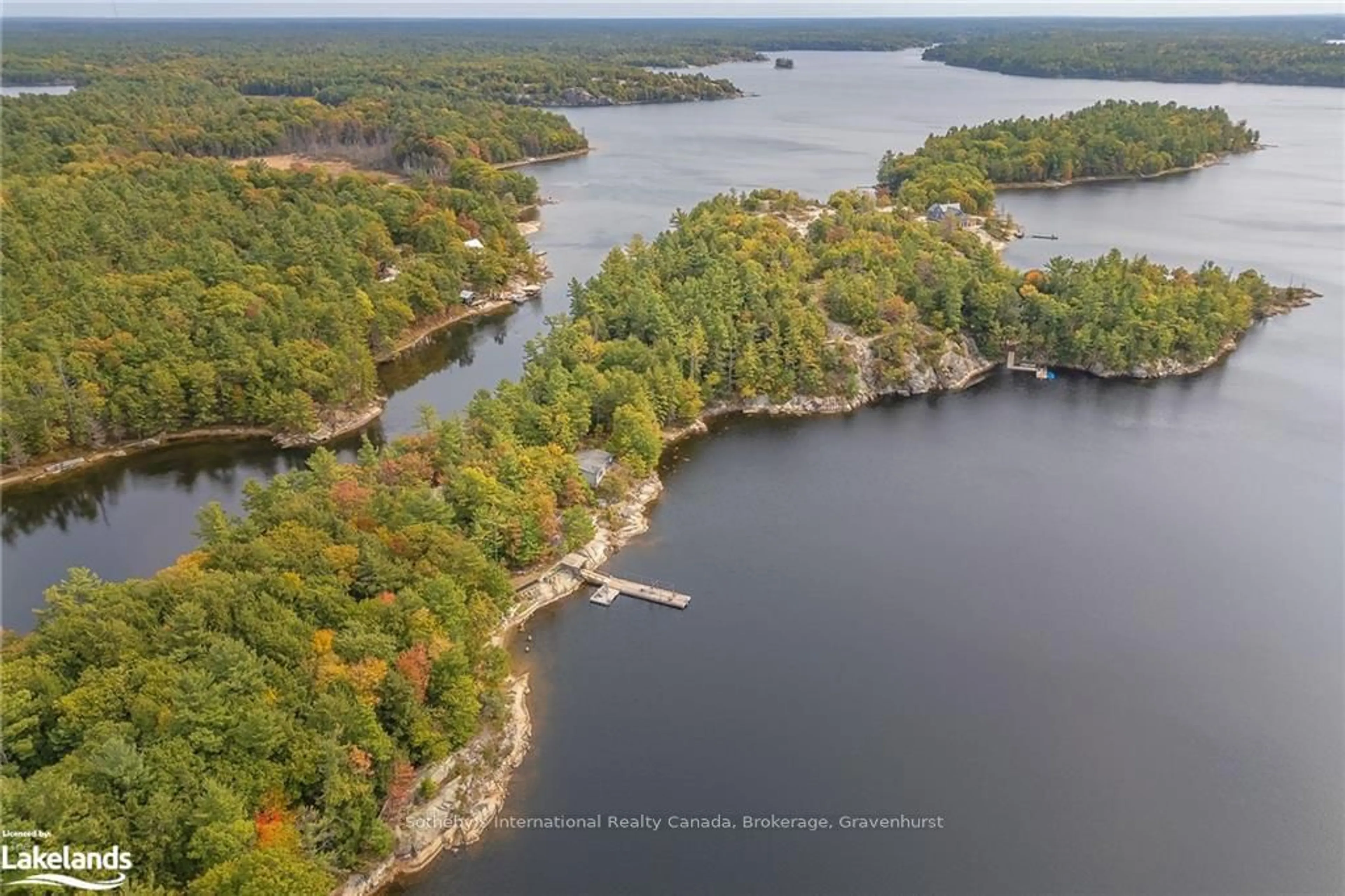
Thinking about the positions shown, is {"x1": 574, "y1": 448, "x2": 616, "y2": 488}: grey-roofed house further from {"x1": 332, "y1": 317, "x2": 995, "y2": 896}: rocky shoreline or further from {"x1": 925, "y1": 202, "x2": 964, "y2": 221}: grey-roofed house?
{"x1": 925, "y1": 202, "x2": 964, "y2": 221}: grey-roofed house

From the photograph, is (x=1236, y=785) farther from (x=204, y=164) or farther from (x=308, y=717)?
(x=204, y=164)

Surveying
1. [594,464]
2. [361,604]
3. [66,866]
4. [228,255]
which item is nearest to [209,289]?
[228,255]

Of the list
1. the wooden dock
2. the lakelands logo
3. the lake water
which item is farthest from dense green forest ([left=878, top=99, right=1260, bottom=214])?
the lakelands logo

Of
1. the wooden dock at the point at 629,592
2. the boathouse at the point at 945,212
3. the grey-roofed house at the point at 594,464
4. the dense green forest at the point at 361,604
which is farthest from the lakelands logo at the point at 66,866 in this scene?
the boathouse at the point at 945,212

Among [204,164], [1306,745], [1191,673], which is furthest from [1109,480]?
[204,164]

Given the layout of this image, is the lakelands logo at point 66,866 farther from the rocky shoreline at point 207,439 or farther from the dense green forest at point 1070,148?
the dense green forest at point 1070,148

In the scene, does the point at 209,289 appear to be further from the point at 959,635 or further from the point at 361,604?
the point at 959,635

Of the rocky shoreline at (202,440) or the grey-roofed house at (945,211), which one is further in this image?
the grey-roofed house at (945,211)
